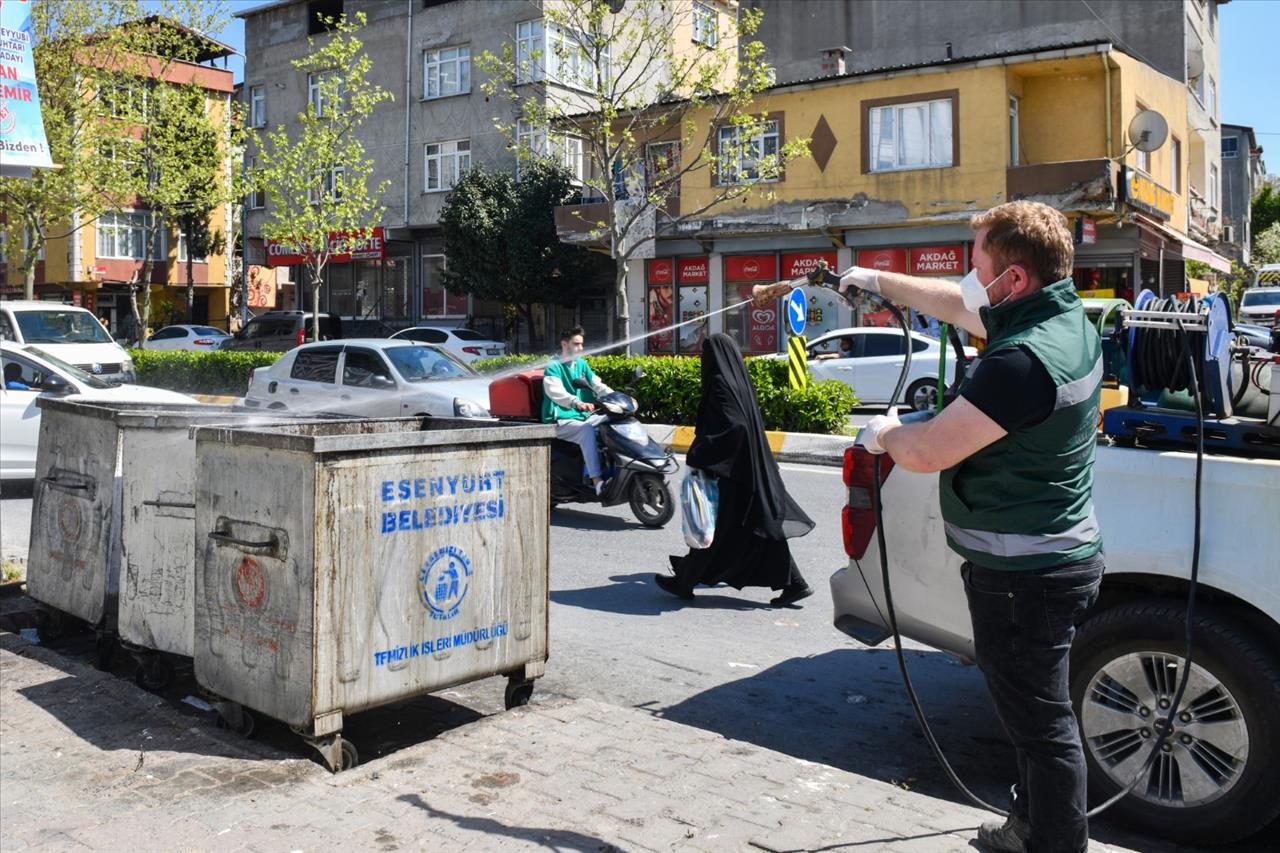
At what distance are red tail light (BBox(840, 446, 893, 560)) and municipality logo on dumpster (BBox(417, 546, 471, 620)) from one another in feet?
4.98

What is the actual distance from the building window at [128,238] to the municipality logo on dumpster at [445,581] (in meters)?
46.2

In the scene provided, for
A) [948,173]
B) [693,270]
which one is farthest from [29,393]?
[693,270]

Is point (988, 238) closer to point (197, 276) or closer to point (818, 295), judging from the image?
point (818, 295)

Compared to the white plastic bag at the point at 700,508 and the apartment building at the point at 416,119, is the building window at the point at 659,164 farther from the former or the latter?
the white plastic bag at the point at 700,508

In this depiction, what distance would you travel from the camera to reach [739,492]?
7215mm

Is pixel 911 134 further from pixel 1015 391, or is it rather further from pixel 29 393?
pixel 1015 391

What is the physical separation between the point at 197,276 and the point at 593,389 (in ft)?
143

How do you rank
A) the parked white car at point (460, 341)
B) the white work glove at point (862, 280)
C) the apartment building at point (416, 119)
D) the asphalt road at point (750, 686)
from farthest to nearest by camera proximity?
the apartment building at point (416, 119) < the parked white car at point (460, 341) < the asphalt road at point (750, 686) < the white work glove at point (862, 280)

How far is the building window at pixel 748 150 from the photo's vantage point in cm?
2473

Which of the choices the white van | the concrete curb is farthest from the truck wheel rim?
the white van

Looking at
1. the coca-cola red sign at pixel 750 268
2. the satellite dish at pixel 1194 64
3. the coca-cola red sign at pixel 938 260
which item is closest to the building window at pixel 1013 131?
the coca-cola red sign at pixel 938 260

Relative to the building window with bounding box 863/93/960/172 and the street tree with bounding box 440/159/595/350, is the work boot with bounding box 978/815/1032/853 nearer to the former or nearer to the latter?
the building window with bounding box 863/93/960/172

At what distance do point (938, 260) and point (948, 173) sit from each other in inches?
78.4

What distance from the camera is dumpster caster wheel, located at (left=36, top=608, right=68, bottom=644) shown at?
609 cm
